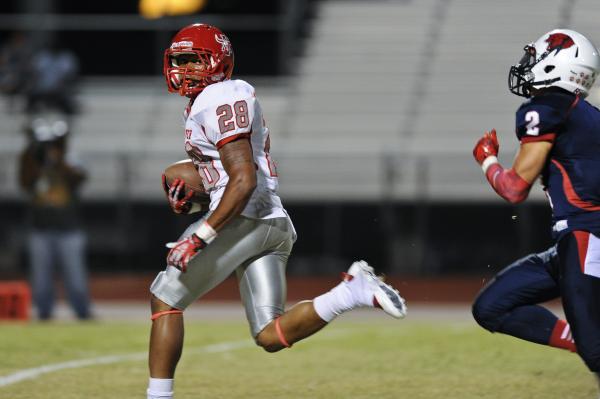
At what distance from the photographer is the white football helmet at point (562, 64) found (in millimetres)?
5191

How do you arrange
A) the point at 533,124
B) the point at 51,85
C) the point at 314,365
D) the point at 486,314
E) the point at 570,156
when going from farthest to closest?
the point at 51,85
the point at 314,365
the point at 486,314
the point at 570,156
the point at 533,124

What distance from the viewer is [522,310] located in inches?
215

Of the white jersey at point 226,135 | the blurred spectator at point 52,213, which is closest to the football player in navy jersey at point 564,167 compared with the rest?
the white jersey at point 226,135

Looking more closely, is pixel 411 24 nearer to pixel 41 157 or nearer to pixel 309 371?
pixel 41 157

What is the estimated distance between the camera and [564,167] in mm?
5152

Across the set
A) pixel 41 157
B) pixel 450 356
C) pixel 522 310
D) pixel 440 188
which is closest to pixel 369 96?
pixel 440 188

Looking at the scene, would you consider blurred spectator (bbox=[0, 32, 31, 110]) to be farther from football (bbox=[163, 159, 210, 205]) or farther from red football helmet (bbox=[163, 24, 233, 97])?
red football helmet (bbox=[163, 24, 233, 97])

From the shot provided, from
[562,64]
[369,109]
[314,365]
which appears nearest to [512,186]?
[562,64]

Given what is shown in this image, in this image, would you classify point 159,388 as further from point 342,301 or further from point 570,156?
point 570,156

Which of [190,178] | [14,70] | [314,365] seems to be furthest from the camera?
[14,70]

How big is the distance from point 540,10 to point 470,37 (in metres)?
1.05

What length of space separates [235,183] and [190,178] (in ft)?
1.68

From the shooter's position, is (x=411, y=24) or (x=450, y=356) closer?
(x=450, y=356)

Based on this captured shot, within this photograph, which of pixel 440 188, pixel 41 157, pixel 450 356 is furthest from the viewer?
pixel 440 188
